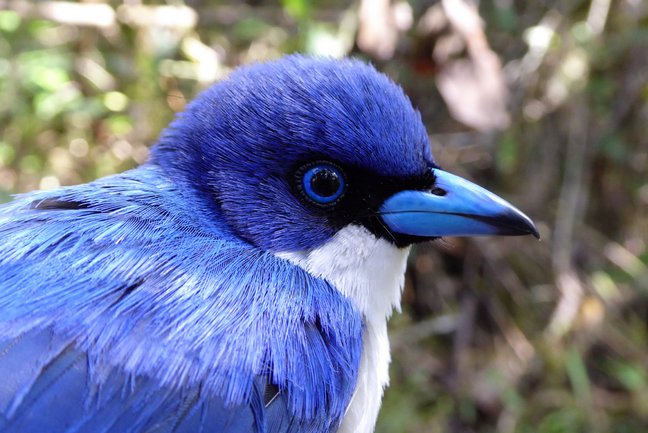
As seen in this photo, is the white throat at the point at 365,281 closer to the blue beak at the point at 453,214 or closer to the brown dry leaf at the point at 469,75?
the blue beak at the point at 453,214

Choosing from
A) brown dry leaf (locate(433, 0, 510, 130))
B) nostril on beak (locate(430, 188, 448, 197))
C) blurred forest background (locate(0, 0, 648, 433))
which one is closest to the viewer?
nostril on beak (locate(430, 188, 448, 197))

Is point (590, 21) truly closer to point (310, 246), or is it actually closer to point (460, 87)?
point (460, 87)

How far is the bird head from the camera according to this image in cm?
181

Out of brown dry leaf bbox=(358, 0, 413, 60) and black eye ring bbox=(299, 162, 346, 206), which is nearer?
black eye ring bbox=(299, 162, 346, 206)

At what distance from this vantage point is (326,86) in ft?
6.07

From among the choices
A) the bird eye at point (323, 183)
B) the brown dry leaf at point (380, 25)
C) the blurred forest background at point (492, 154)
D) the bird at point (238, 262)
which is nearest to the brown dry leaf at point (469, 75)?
the brown dry leaf at point (380, 25)

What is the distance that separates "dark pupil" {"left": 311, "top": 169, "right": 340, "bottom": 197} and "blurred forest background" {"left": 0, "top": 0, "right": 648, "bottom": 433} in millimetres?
1723

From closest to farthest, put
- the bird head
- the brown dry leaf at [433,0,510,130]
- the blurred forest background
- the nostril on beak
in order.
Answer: the bird head, the nostril on beak, the brown dry leaf at [433,0,510,130], the blurred forest background

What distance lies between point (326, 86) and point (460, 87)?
125cm

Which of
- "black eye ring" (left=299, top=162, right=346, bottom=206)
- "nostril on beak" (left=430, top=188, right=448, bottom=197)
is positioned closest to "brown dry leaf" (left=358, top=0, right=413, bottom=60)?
"nostril on beak" (left=430, top=188, right=448, bottom=197)

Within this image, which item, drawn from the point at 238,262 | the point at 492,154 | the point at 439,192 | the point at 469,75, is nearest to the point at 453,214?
the point at 439,192

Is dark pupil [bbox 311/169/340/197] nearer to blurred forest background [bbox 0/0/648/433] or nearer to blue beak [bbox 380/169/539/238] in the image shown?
blue beak [bbox 380/169/539/238]

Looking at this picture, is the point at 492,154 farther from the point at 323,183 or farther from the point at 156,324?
the point at 156,324

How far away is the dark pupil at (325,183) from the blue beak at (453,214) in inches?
6.1
